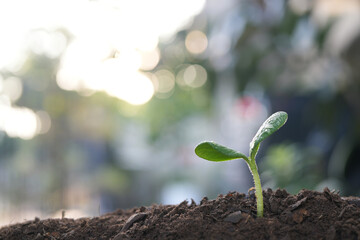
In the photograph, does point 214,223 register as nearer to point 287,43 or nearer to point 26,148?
point 287,43

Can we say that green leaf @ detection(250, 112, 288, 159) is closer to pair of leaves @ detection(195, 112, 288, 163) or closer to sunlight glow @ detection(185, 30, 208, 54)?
pair of leaves @ detection(195, 112, 288, 163)

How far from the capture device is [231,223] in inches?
16.4

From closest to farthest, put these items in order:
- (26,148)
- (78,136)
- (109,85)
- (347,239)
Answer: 1. (347,239)
2. (26,148)
3. (109,85)
4. (78,136)

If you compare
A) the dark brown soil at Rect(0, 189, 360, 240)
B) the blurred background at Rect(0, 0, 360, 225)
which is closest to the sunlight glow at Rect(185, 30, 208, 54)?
the blurred background at Rect(0, 0, 360, 225)

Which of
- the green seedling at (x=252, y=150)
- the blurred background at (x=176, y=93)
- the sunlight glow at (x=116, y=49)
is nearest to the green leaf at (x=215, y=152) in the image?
the green seedling at (x=252, y=150)

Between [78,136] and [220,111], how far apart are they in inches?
45.3

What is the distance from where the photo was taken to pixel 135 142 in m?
4.52

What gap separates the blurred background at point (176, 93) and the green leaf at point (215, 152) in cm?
64

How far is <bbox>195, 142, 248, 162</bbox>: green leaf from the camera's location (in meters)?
0.42

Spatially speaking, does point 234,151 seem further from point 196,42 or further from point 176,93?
point 176,93

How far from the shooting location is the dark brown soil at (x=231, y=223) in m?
0.40

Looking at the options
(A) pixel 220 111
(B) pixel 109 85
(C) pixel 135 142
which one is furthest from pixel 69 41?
(C) pixel 135 142

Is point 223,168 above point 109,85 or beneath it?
beneath

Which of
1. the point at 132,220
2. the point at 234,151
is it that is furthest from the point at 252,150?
the point at 132,220
